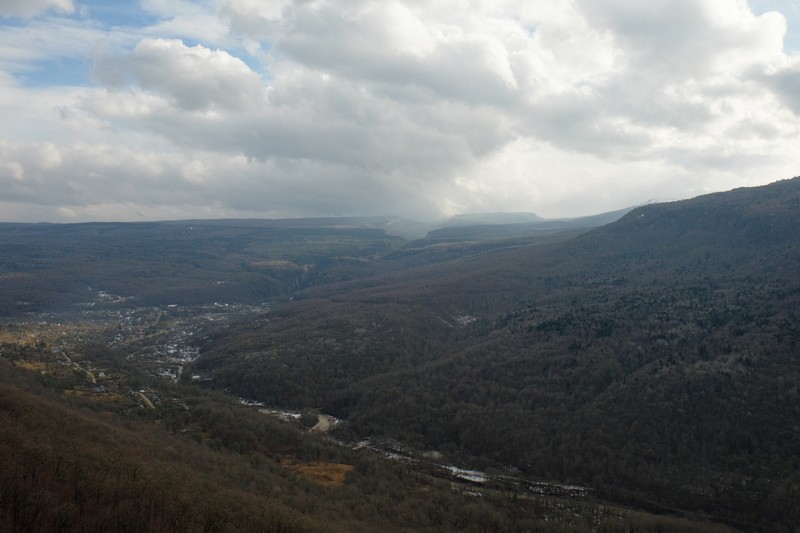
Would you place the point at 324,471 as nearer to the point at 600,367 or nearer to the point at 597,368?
the point at 597,368

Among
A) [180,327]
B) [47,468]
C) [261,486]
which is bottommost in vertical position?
[180,327]

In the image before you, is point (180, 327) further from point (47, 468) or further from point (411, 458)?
point (47, 468)

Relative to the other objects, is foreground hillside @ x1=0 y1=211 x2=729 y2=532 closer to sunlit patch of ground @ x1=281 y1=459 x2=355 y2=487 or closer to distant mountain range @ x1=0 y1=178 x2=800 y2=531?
sunlit patch of ground @ x1=281 y1=459 x2=355 y2=487

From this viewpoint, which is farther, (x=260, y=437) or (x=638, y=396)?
(x=638, y=396)

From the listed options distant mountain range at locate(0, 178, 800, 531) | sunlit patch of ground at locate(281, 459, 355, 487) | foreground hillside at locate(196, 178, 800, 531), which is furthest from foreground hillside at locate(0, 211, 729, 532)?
foreground hillside at locate(196, 178, 800, 531)

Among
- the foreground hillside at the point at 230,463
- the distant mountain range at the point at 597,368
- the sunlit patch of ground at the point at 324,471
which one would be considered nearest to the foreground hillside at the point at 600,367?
the distant mountain range at the point at 597,368

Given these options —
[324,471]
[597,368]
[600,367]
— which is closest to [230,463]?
[324,471]

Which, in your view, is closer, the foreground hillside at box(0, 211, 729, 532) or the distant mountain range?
the foreground hillside at box(0, 211, 729, 532)

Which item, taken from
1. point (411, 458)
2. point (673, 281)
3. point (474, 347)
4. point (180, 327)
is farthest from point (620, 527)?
point (180, 327)

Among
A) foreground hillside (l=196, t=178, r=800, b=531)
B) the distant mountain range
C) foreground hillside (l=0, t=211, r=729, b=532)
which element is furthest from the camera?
foreground hillside (l=196, t=178, r=800, b=531)
